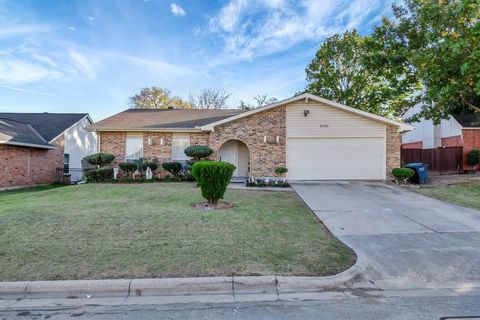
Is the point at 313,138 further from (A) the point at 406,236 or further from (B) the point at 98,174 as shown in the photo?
(B) the point at 98,174

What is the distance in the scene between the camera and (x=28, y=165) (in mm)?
14883

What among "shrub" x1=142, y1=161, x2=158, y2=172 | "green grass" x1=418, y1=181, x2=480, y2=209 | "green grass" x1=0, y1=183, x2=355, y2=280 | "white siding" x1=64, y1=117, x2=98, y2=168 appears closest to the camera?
"green grass" x1=0, y1=183, x2=355, y2=280

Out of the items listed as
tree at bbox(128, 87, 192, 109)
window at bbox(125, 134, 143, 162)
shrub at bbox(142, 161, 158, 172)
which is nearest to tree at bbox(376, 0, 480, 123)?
shrub at bbox(142, 161, 158, 172)

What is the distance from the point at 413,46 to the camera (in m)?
16.8

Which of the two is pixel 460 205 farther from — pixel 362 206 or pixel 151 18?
pixel 151 18

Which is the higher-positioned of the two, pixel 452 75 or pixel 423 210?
pixel 452 75

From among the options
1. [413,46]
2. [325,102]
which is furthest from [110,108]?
[413,46]

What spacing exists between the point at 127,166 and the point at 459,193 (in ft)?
48.1

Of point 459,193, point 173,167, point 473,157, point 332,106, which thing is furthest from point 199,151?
point 473,157

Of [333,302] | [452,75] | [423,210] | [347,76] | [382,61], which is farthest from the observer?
[347,76]

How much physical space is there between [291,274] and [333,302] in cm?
65

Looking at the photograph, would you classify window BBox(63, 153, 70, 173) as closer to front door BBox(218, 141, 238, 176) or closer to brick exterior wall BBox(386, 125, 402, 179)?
front door BBox(218, 141, 238, 176)

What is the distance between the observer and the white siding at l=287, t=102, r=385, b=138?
13.6m

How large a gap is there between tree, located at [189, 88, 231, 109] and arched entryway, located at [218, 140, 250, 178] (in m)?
20.2
